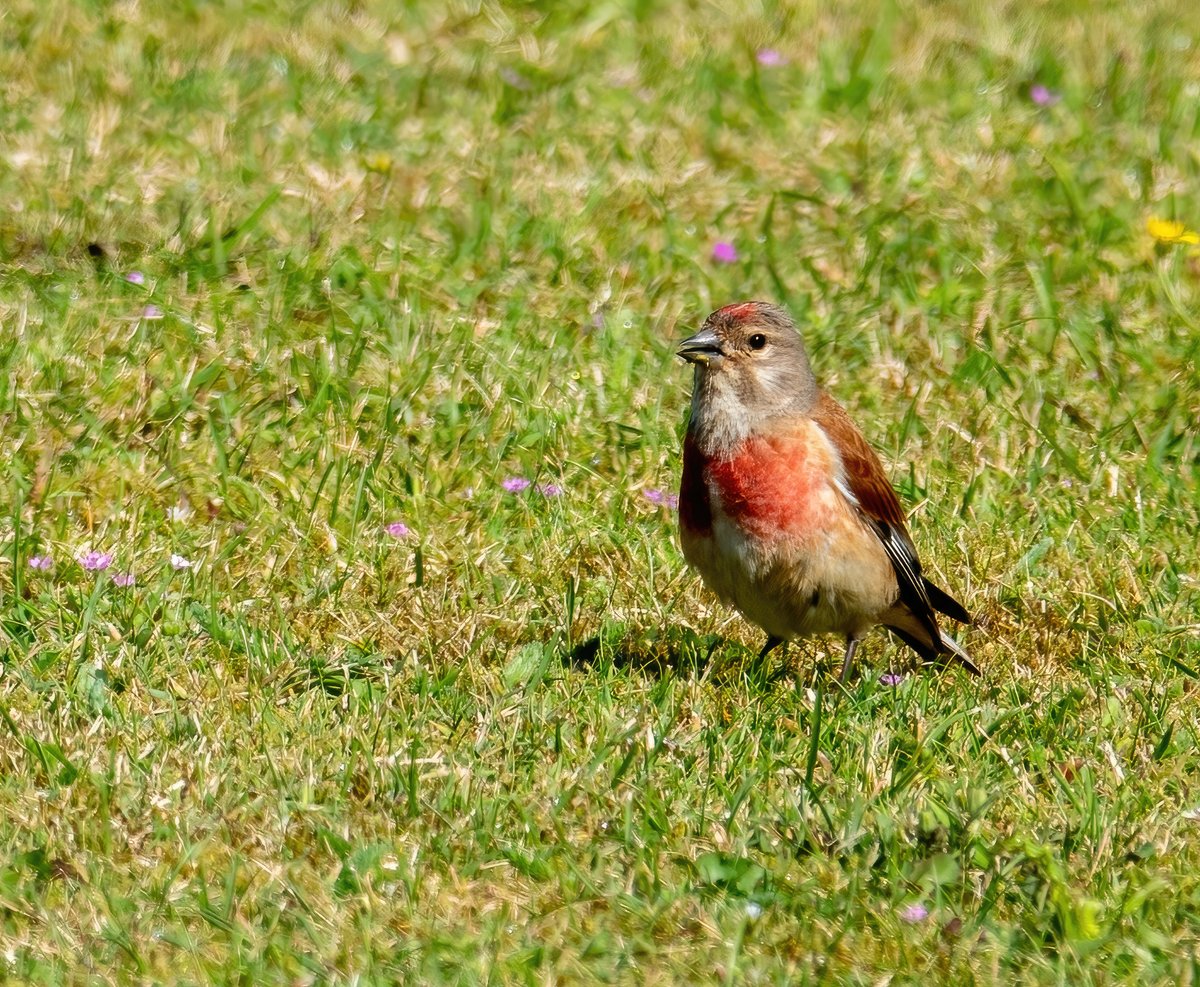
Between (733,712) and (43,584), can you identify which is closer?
(733,712)

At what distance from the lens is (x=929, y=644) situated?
20.2ft

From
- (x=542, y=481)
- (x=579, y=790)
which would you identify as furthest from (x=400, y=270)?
(x=579, y=790)

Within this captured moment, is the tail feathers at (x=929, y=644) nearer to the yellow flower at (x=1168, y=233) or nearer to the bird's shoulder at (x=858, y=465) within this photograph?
the bird's shoulder at (x=858, y=465)

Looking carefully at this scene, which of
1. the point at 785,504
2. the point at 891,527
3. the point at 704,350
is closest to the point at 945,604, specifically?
the point at 891,527

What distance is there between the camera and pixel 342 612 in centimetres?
598

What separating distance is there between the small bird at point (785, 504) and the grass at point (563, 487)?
0.24 m

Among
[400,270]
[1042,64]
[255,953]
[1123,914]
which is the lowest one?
[255,953]

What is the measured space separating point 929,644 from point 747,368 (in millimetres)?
1021

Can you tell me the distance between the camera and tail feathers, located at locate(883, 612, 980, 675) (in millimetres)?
6035

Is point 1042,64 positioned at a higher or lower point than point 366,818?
higher

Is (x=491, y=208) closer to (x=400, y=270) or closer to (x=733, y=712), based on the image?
(x=400, y=270)

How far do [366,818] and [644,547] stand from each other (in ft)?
6.24

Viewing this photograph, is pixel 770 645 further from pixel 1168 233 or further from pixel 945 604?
pixel 1168 233

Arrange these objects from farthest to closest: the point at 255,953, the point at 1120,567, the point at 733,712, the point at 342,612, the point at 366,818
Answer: the point at 1120,567 → the point at 342,612 → the point at 733,712 → the point at 366,818 → the point at 255,953
